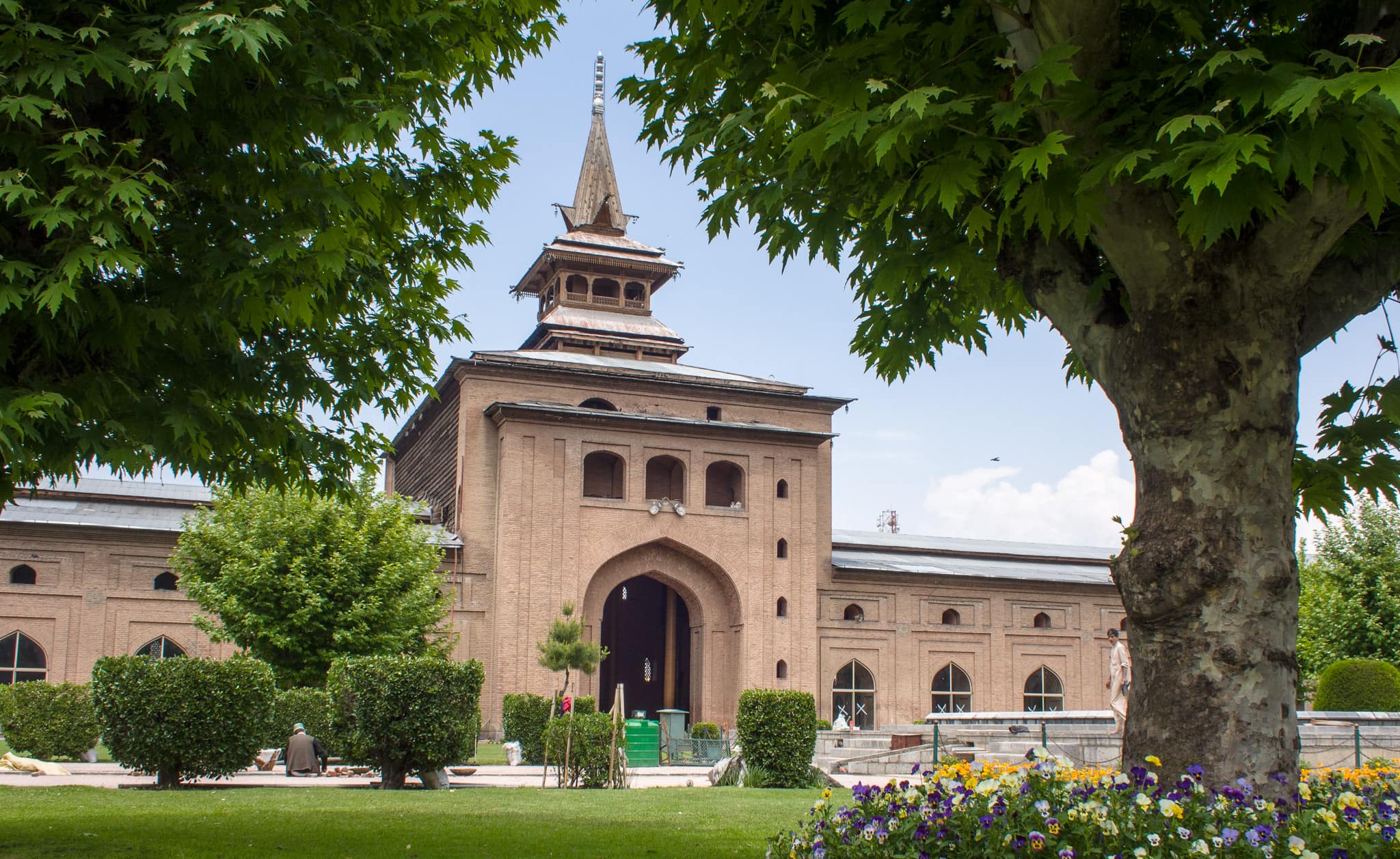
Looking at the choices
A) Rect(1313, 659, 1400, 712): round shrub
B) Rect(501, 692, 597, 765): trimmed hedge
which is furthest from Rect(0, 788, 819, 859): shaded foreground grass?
Rect(1313, 659, 1400, 712): round shrub

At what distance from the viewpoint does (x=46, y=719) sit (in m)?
21.1

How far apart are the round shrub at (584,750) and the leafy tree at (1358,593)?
23597 millimetres

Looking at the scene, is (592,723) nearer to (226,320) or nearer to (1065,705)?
(226,320)

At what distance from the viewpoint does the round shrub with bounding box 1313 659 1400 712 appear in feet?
78.6

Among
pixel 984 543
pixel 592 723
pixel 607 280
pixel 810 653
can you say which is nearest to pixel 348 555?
pixel 592 723

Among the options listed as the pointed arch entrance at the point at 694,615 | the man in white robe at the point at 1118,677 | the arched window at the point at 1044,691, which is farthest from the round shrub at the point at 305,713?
the arched window at the point at 1044,691

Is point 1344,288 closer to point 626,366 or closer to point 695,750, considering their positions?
point 695,750

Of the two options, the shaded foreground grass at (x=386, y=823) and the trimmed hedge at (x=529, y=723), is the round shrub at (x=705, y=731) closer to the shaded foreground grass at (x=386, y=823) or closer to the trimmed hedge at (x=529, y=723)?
the trimmed hedge at (x=529, y=723)

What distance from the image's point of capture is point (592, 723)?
17.5 metres

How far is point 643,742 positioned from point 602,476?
46.1ft

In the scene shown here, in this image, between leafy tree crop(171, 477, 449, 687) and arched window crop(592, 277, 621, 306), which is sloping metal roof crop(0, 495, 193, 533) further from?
arched window crop(592, 277, 621, 306)

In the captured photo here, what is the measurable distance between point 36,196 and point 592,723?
1285 cm

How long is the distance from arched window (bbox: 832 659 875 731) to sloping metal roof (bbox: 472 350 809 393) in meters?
9.20

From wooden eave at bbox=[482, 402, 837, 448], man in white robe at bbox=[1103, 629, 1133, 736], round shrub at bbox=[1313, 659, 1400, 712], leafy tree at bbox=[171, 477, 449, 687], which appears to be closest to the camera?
man in white robe at bbox=[1103, 629, 1133, 736]
